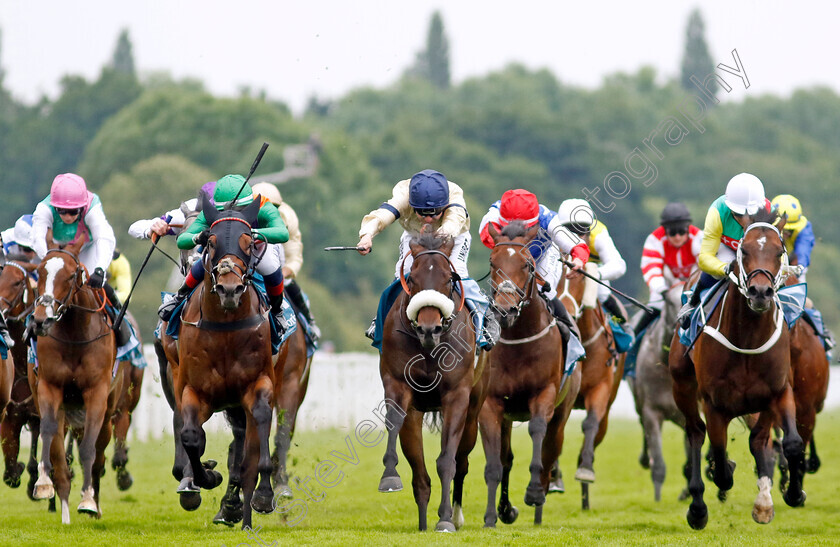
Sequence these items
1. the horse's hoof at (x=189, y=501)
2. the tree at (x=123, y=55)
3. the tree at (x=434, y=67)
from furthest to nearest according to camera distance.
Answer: the tree at (x=434, y=67), the tree at (x=123, y=55), the horse's hoof at (x=189, y=501)

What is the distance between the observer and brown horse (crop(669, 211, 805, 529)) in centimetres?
896

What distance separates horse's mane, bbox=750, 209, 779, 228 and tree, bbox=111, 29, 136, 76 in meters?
74.8

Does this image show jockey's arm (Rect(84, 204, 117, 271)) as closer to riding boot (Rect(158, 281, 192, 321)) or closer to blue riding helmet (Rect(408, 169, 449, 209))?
riding boot (Rect(158, 281, 192, 321))

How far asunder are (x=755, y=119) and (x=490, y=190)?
2181 cm

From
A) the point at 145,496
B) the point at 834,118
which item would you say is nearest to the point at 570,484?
the point at 145,496

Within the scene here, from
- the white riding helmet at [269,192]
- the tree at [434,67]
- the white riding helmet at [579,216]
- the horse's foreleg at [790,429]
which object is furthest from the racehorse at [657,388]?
the tree at [434,67]

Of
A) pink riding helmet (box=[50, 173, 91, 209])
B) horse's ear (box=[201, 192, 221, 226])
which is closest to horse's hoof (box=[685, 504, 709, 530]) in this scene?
horse's ear (box=[201, 192, 221, 226])

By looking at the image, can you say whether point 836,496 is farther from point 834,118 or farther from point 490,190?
point 834,118

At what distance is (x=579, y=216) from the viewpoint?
1258 centimetres

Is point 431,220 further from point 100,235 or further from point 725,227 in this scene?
point 100,235

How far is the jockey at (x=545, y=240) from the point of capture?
35.0 feet

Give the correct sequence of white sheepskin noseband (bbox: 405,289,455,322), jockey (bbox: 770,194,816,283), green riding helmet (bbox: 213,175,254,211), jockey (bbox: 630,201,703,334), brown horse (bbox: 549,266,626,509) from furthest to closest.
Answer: jockey (bbox: 630,201,703,334) < brown horse (bbox: 549,266,626,509) < jockey (bbox: 770,194,816,283) < green riding helmet (bbox: 213,175,254,211) < white sheepskin noseband (bbox: 405,289,455,322)

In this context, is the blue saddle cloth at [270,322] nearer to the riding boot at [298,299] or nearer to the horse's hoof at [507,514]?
the riding boot at [298,299]

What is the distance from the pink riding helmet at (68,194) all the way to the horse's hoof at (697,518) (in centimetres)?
546
